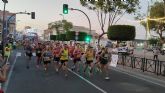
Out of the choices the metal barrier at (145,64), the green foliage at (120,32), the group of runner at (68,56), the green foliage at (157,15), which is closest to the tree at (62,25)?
the green foliage at (157,15)

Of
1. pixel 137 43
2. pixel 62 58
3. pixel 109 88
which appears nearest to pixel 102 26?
pixel 62 58

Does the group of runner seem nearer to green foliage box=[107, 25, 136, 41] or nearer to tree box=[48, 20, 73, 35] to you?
green foliage box=[107, 25, 136, 41]

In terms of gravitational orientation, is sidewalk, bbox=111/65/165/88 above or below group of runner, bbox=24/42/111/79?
below

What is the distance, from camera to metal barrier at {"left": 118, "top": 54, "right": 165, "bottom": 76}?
22891 mm

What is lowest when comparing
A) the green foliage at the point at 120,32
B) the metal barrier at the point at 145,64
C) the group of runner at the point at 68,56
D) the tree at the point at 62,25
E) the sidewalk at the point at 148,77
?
the sidewalk at the point at 148,77

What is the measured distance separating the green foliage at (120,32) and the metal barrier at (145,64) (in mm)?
20808

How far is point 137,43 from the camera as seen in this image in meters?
172

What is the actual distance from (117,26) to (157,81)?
32.3 meters

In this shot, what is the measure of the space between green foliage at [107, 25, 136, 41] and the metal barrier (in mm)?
20808

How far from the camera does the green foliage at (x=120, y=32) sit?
171 ft

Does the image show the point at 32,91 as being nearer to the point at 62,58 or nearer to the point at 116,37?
the point at 62,58

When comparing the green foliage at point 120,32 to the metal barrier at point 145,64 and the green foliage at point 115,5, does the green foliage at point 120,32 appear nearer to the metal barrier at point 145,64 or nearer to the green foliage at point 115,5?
the green foliage at point 115,5

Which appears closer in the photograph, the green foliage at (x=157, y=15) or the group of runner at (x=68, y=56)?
the group of runner at (x=68, y=56)

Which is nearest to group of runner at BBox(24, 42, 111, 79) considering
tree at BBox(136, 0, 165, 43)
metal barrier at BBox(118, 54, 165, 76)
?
metal barrier at BBox(118, 54, 165, 76)
